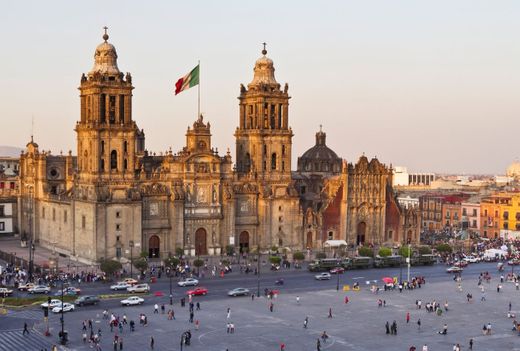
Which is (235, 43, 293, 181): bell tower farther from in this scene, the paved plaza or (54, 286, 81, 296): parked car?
(54, 286, 81, 296): parked car

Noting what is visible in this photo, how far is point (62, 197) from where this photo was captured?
120 metres

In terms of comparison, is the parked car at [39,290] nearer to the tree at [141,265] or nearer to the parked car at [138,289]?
the parked car at [138,289]

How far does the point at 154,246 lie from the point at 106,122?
1716 cm

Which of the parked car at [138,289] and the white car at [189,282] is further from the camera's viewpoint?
the white car at [189,282]

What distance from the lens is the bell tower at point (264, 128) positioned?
12344 centimetres

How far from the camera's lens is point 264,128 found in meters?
124

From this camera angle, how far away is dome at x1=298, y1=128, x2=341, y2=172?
497 ft

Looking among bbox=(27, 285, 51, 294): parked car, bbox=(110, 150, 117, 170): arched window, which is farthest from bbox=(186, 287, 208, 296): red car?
bbox=(110, 150, 117, 170): arched window

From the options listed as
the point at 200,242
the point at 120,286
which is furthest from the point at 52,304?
the point at 200,242

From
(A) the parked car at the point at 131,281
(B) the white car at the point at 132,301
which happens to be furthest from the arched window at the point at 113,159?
(B) the white car at the point at 132,301

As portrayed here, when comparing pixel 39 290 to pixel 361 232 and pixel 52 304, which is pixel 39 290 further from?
pixel 361 232

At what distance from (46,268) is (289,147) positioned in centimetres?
4088

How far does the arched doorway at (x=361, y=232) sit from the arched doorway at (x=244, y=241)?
17.6m

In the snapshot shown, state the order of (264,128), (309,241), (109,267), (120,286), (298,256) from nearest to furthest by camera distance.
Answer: (120,286) < (109,267) < (298,256) < (264,128) < (309,241)
